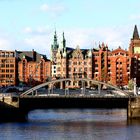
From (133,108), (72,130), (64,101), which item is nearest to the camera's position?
(72,130)

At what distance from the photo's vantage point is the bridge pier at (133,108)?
367 ft

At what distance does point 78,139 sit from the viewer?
80.1 metres

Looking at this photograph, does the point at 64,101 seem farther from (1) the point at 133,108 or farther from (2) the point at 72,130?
(2) the point at 72,130

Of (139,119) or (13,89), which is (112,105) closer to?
(139,119)

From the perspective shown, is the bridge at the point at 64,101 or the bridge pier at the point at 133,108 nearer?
the bridge at the point at 64,101

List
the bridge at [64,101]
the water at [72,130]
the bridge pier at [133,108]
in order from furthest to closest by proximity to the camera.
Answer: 1. the bridge pier at [133,108]
2. the bridge at [64,101]
3. the water at [72,130]

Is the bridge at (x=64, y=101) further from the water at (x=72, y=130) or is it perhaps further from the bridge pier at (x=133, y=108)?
the water at (x=72, y=130)

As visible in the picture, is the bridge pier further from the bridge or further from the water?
the water

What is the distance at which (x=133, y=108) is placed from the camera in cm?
11225

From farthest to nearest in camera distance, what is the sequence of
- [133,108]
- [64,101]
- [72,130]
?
1. [64,101]
2. [133,108]
3. [72,130]

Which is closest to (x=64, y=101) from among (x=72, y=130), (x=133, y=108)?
(x=133, y=108)

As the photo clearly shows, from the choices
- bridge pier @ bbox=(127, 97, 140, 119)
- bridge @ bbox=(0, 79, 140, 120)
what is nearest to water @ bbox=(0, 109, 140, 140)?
bridge pier @ bbox=(127, 97, 140, 119)

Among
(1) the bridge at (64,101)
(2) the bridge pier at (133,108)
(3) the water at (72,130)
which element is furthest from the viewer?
(2) the bridge pier at (133,108)

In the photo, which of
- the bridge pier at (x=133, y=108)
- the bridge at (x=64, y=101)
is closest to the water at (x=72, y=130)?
the bridge pier at (x=133, y=108)
